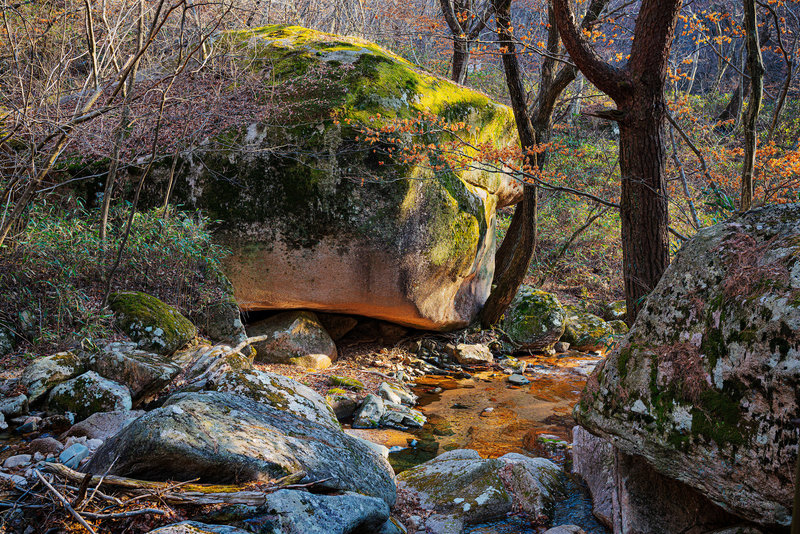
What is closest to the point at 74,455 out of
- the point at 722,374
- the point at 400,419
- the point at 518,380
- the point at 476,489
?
the point at 476,489

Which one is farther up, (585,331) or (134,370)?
(134,370)

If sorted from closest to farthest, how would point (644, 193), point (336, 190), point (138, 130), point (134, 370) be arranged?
point (134, 370)
point (644, 193)
point (138, 130)
point (336, 190)

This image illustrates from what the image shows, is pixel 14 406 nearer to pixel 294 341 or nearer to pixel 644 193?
pixel 294 341

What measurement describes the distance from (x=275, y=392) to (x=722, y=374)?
3.20 m

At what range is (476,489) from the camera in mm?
4031

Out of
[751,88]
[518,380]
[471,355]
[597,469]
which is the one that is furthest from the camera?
[471,355]

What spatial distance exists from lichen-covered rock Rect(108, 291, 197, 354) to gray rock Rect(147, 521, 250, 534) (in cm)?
353

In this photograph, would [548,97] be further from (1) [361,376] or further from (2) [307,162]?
(1) [361,376]

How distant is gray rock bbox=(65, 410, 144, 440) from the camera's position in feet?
12.7

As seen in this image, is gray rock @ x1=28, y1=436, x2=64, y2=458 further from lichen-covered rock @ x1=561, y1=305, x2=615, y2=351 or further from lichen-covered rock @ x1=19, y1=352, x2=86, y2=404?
lichen-covered rock @ x1=561, y1=305, x2=615, y2=351

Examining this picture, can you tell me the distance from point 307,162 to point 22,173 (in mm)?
3491

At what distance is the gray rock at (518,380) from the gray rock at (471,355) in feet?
2.72

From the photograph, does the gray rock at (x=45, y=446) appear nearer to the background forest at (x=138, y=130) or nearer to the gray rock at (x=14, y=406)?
the gray rock at (x=14, y=406)

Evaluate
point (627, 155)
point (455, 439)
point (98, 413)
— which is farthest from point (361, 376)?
point (627, 155)
